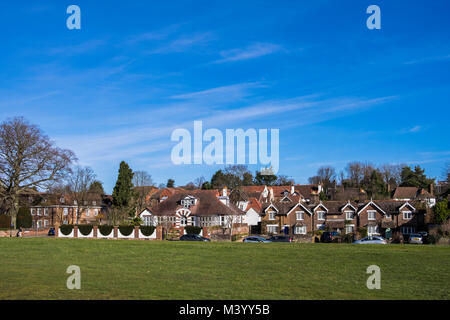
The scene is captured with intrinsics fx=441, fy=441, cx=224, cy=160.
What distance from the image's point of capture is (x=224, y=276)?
1983cm

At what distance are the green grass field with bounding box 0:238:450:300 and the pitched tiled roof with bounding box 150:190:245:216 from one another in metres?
39.1

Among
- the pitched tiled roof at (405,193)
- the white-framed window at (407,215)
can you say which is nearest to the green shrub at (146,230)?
the white-framed window at (407,215)

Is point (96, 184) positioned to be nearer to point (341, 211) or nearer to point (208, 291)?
point (341, 211)

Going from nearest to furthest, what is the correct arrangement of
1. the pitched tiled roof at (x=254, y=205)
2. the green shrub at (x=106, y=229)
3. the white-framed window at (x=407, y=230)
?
the green shrub at (x=106, y=229) → the white-framed window at (x=407, y=230) → the pitched tiled roof at (x=254, y=205)

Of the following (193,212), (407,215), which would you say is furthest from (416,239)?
Result: (193,212)

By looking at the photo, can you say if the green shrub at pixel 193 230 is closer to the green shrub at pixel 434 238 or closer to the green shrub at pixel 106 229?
the green shrub at pixel 106 229

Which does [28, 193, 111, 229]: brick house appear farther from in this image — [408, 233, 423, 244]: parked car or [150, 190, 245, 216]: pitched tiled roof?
[408, 233, 423, 244]: parked car

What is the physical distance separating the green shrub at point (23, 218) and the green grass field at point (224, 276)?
50.9 meters

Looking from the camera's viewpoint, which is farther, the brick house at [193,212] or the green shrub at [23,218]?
the green shrub at [23,218]

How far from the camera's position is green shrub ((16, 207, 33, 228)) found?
7631 centimetres

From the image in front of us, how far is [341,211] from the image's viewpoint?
2844 inches

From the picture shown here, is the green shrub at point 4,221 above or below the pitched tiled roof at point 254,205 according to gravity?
below

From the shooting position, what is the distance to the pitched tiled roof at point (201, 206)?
69312 millimetres

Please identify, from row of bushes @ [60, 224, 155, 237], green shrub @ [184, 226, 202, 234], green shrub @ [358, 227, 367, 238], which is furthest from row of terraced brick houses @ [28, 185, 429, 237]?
row of bushes @ [60, 224, 155, 237]
